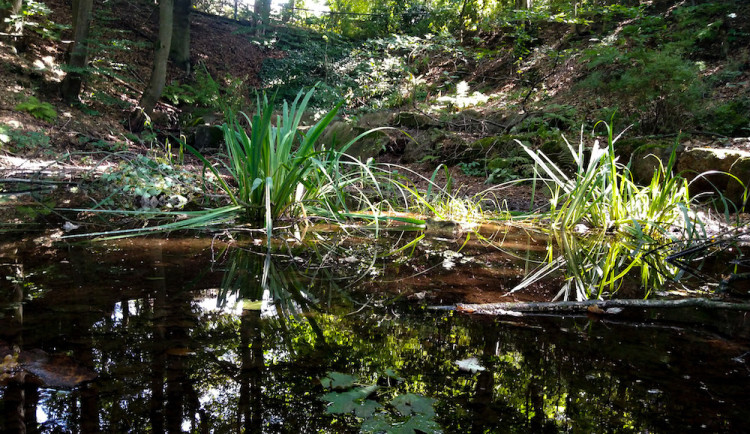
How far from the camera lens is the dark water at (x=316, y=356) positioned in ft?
2.08

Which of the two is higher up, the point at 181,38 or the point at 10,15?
the point at 181,38

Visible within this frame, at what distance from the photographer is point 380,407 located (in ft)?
2.21

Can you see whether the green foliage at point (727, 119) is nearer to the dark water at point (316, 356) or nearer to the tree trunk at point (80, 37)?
the dark water at point (316, 356)

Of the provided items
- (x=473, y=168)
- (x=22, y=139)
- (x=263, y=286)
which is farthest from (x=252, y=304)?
(x=22, y=139)

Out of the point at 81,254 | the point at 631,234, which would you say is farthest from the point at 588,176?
the point at 81,254

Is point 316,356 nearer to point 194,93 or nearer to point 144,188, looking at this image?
point 144,188

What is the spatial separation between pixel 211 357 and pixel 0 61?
8.92 meters

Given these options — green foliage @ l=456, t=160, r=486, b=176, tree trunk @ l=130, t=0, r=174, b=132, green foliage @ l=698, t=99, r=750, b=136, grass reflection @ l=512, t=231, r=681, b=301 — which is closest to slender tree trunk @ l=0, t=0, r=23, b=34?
tree trunk @ l=130, t=0, r=174, b=132

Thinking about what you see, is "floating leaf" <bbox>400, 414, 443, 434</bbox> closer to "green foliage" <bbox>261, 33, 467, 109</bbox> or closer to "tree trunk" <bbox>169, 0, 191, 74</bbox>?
"green foliage" <bbox>261, 33, 467, 109</bbox>

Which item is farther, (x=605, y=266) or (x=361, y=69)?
(x=361, y=69)

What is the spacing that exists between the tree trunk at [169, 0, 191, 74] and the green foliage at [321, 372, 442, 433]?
11093 millimetres

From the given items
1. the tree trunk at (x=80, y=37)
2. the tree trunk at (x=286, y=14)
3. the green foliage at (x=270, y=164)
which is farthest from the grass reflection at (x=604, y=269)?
the tree trunk at (x=286, y=14)

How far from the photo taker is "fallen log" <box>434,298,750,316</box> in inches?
43.4

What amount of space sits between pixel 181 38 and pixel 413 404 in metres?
11.6
